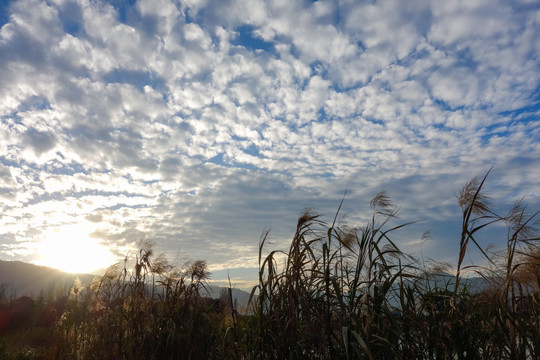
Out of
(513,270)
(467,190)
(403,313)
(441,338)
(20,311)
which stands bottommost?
(20,311)

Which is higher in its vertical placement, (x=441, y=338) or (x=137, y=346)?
(x=441, y=338)

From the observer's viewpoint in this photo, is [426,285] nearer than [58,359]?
Yes

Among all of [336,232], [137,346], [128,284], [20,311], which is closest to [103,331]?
[128,284]

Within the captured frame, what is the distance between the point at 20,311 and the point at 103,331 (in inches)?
593

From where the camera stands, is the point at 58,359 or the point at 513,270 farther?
the point at 58,359

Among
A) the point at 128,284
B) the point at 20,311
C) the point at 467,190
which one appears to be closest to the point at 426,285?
the point at 467,190

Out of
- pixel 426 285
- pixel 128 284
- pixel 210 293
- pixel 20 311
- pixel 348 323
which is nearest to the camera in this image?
pixel 348 323

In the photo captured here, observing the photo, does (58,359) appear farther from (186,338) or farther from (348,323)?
(348,323)

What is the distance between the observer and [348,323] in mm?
2730

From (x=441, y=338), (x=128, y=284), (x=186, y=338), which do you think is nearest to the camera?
(x=441, y=338)

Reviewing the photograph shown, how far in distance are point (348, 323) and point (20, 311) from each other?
751 inches

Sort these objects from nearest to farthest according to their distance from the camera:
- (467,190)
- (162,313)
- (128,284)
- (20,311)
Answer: (467,190) → (162,313) → (128,284) → (20,311)

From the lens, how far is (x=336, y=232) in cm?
333

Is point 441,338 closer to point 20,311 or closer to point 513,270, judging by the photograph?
point 513,270
